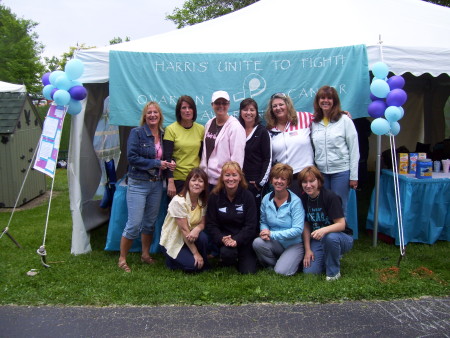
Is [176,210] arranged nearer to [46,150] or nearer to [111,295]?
[111,295]

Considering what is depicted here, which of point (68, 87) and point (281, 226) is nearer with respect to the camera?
point (281, 226)

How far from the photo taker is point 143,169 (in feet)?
13.8

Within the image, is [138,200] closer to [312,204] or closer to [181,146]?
[181,146]

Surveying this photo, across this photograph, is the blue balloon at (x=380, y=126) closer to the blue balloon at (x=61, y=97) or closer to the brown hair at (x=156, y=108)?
the brown hair at (x=156, y=108)

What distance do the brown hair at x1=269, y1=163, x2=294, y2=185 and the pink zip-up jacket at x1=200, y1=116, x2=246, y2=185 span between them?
0.32 m

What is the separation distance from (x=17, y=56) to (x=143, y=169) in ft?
77.6

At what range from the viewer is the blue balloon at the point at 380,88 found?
169 inches

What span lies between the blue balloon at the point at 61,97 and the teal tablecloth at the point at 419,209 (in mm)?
3539

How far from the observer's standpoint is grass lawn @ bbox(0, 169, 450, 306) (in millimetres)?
3547

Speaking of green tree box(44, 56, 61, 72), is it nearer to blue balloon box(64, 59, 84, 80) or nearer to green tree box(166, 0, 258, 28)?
green tree box(166, 0, 258, 28)

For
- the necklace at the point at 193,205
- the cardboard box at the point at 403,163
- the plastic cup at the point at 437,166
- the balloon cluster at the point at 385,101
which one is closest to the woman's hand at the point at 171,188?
the necklace at the point at 193,205

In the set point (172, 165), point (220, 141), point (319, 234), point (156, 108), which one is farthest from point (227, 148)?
point (319, 234)

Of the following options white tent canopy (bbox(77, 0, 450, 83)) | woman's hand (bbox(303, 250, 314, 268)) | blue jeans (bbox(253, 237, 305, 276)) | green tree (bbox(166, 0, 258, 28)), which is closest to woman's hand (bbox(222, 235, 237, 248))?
blue jeans (bbox(253, 237, 305, 276))

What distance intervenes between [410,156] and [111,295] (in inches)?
141
